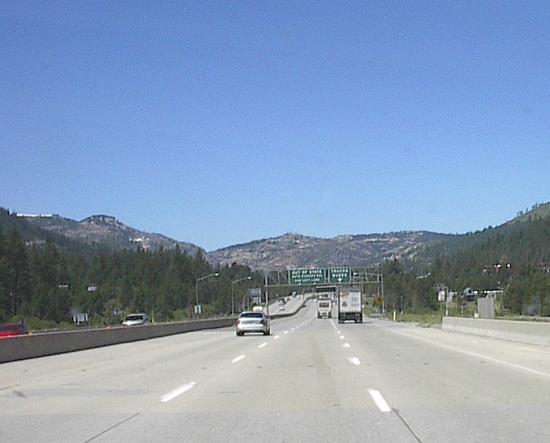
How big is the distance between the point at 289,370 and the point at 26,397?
7981 millimetres

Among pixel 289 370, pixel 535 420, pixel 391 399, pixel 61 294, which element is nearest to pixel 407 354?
pixel 289 370

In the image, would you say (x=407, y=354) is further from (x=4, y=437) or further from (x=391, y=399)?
(x=4, y=437)

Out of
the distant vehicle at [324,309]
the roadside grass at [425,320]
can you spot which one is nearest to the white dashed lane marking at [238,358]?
the roadside grass at [425,320]

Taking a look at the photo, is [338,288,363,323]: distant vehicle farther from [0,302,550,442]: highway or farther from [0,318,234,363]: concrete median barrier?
[0,302,550,442]: highway

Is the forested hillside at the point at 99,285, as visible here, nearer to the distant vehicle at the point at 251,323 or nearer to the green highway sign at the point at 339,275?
the green highway sign at the point at 339,275

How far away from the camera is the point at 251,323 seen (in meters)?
52.1

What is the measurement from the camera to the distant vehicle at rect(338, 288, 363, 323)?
3376 inches

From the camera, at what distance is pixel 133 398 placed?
1680cm

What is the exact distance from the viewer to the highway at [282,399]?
12.2 meters

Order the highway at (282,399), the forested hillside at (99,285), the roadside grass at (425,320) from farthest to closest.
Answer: the forested hillside at (99,285)
the roadside grass at (425,320)
the highway at (282,399)

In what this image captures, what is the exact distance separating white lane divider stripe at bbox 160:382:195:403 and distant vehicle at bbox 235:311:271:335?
3209 centimetres

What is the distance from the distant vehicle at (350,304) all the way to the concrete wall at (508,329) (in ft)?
94.3

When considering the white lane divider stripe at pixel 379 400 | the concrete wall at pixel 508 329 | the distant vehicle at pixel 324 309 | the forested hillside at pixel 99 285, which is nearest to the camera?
the white lane divider stripe at pixel 379 400

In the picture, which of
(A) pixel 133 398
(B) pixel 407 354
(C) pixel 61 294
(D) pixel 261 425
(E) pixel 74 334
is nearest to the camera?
(D) pixel 261 425
